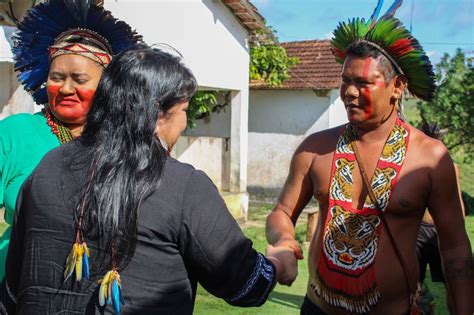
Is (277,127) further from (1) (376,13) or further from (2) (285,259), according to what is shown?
(2) (285,259)

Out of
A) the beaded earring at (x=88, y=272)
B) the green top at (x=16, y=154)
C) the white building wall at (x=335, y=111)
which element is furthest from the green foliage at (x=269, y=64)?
the beaded earring at (x=88, y=272)

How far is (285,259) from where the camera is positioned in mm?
2572

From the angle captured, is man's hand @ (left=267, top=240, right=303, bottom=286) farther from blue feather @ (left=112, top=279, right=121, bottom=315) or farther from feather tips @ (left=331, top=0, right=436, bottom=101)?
feather tips @ (left=331, top=0, right=436, bottom=101)

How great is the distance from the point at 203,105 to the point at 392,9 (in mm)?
10630

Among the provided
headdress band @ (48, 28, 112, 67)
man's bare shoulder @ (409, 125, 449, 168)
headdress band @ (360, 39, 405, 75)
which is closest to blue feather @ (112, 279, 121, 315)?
headdress band @ (48, 28, 112, 67)

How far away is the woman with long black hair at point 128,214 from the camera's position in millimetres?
1968

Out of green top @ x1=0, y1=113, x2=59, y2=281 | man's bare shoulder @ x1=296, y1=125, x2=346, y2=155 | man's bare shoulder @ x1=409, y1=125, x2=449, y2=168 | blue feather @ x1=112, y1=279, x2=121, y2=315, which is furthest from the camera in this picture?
man's bare shoulder @ x1=296, y1=125, x2=346, y2=155

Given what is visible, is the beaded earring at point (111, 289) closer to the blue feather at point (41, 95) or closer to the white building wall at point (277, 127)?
the blue feather at point (41, 95)

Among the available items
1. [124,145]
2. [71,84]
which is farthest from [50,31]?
[124,145]

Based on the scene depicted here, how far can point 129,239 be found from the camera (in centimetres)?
196

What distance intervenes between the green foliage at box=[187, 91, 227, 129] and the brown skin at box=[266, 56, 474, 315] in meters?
9.81

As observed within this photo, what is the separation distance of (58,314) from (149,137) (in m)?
0.63

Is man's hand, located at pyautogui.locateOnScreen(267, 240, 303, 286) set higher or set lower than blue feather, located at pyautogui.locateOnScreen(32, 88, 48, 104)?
lower

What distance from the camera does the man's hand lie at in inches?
97.2
